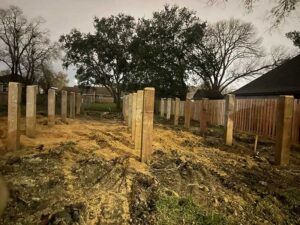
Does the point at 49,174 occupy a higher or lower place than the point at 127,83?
lower

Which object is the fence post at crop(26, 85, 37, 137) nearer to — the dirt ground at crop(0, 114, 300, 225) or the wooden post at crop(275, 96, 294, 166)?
the dirt ground at crop(0, 114, 300, 225)

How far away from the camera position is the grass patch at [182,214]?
3496 mm

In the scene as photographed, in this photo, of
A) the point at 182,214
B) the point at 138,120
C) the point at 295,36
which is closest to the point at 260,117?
the point at 138,120

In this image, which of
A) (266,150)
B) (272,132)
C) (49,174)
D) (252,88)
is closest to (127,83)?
(252,88)

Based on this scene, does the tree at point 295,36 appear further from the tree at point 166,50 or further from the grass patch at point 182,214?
the grass patch at point 182,214

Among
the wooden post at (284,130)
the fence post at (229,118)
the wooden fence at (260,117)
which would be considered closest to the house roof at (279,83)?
the wooden fence at (260,117)

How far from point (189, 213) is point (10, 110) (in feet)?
15.2

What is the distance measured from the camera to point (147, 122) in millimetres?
6219

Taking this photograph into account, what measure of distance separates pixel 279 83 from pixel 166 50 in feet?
56.2

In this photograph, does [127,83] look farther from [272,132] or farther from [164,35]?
[272,132]

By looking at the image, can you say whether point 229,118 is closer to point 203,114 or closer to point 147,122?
point 203,114

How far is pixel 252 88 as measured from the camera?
71.3 feet

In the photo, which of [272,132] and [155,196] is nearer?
[155,196]

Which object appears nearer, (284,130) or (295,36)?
(284,130)
